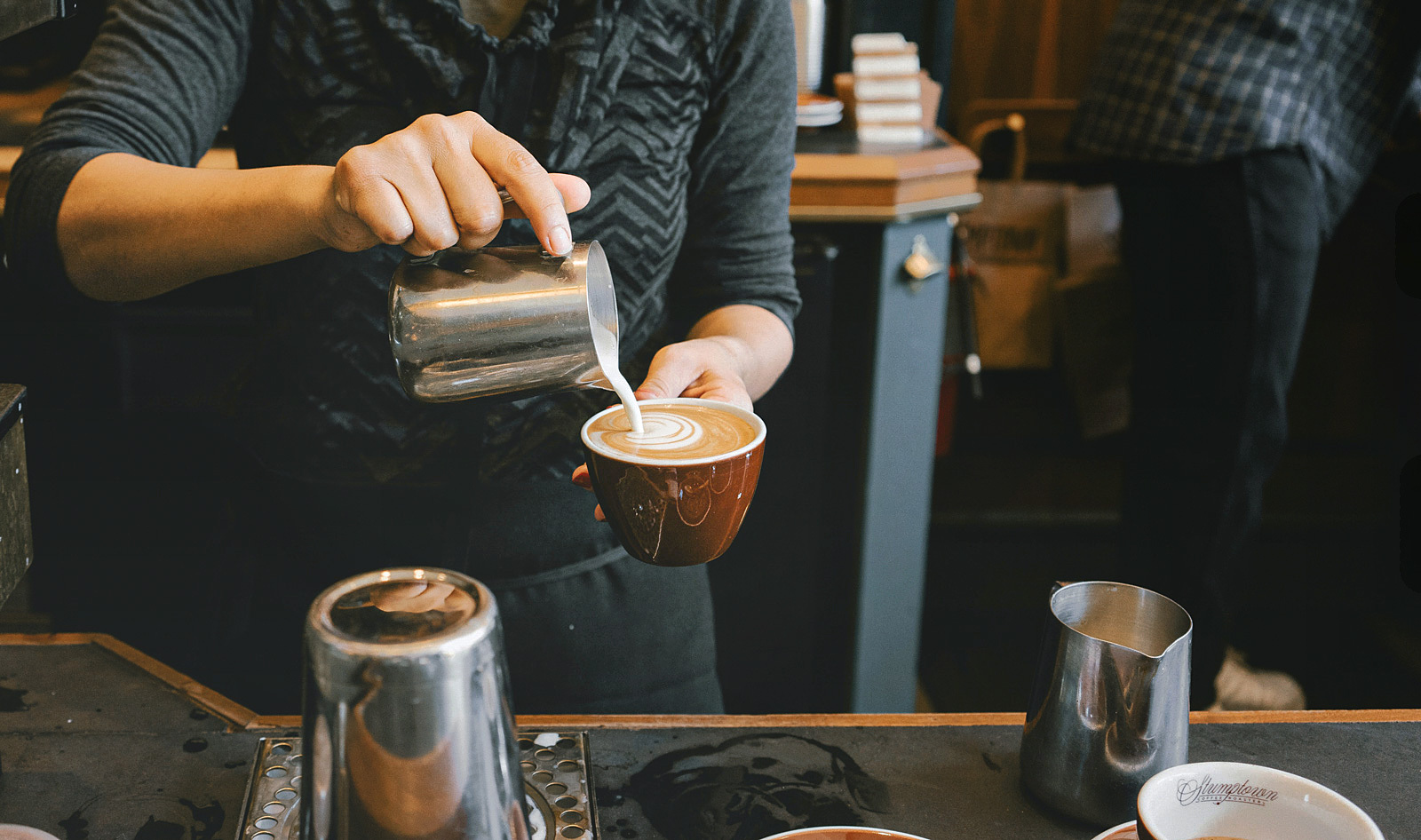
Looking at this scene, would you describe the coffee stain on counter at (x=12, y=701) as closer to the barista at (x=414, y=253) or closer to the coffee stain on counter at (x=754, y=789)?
the barista at (x=414, y=253)

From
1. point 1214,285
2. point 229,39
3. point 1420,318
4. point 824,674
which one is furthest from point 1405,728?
point 1420,318

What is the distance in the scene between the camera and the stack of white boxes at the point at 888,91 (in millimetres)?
2342

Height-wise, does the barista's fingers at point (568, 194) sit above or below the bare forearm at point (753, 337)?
above

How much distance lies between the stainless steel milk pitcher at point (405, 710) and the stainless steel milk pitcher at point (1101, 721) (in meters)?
0.46

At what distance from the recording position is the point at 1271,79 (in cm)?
243

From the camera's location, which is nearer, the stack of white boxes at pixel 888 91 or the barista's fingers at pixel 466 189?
the barista's fingers at pixel 466 189

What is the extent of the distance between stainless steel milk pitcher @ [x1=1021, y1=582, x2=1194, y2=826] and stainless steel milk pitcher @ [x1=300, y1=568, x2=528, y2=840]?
18.2 inches

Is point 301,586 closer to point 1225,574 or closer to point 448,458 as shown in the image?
point 448,458

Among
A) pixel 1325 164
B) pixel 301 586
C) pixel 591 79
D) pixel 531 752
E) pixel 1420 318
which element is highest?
pixel 591 79

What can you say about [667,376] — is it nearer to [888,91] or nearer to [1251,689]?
[888,91]

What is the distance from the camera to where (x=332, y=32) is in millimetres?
1156

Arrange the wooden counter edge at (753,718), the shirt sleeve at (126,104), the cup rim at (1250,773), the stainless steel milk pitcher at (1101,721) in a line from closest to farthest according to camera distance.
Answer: the cup rim at (1250,773) → the stainless steel milk pitcher at (1101,721) → the wooden counter edge at (753,718) → the shirt sleeve at (126,104)

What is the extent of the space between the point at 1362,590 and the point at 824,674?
5.52ft

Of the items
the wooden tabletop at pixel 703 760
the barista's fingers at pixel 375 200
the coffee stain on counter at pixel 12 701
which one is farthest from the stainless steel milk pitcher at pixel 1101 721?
the coffee stain on counter at pixel 12 701
